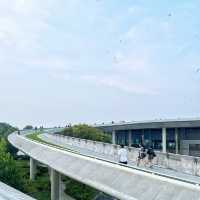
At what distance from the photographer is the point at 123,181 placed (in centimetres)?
1905

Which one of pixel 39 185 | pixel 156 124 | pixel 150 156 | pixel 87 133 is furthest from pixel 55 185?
pixel 156 124

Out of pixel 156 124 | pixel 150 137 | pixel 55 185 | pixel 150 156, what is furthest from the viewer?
pixel 150 137

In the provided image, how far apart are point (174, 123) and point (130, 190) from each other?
78.1 metres

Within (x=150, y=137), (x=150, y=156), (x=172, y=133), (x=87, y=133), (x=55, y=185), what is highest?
(x=150, y=156)

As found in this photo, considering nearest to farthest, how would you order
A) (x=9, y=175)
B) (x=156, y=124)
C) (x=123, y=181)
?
(x=123, y=181), (x=9, y=175), (x=156, y=124)

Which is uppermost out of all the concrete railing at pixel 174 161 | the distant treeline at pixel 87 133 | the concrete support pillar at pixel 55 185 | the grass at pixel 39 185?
the concrete railing at pixel 174 161

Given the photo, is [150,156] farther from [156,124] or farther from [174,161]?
[156,124]

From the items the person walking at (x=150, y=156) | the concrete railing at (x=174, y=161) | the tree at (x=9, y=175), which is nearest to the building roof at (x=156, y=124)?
the tree at (x=9, y=175)

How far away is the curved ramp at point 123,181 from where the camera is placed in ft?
48.7

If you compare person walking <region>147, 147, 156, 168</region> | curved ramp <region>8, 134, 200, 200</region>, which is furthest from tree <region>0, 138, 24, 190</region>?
person walking <region>147, 147, 156, 168</region>

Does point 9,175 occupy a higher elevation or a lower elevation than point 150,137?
higher

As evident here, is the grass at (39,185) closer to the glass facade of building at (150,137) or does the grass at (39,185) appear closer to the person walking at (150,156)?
the person walking at (150,156)

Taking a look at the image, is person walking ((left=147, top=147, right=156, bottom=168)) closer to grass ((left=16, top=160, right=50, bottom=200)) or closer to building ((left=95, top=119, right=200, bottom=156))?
grass ((left=16, top=160, right=50, bottom=200))

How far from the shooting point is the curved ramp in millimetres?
14837
